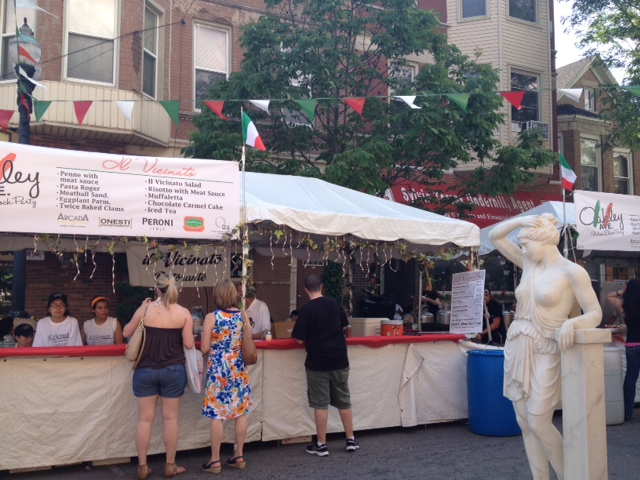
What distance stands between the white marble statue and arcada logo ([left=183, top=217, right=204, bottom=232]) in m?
3.16

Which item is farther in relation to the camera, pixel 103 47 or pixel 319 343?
pixel 103 47

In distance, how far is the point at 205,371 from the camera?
273 inches

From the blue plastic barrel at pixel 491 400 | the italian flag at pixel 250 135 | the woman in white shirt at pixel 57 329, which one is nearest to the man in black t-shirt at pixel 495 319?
the blue plastic barrel at pixel 491 400

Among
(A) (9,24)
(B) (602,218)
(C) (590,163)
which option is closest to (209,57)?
(A) (9,24)

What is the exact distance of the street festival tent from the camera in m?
6.08

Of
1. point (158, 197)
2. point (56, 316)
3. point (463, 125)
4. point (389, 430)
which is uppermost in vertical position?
point (463, 125)

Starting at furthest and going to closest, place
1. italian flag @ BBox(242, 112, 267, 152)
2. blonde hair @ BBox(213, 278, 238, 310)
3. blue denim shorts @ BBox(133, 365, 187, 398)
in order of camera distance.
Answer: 1. italian flag @ BBox(242, 112, 267, 152)
2. blonde hair @ BBox(213, 278, 238, 310)
3. blue denim shorts @ BBox(133, 365, 187, 398)

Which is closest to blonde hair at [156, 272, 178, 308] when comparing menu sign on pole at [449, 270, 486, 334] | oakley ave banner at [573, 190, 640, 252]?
menu sign on pole at [449, 270, 486, 334]

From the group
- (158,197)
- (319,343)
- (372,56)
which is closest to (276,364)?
(319,343)

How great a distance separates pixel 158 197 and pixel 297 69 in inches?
244

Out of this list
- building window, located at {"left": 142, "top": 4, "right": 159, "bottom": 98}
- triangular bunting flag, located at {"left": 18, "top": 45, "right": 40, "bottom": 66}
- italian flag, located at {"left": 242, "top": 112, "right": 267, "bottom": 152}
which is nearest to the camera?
italian flag, located at {"left": 242, "top": 112, "right": 267, "bottom": 152}

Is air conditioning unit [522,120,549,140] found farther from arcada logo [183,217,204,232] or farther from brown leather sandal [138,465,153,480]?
brown leather sandal [138,465,153,480]

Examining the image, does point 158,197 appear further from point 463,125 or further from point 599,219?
point 463,125

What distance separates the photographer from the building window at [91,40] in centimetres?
1295
